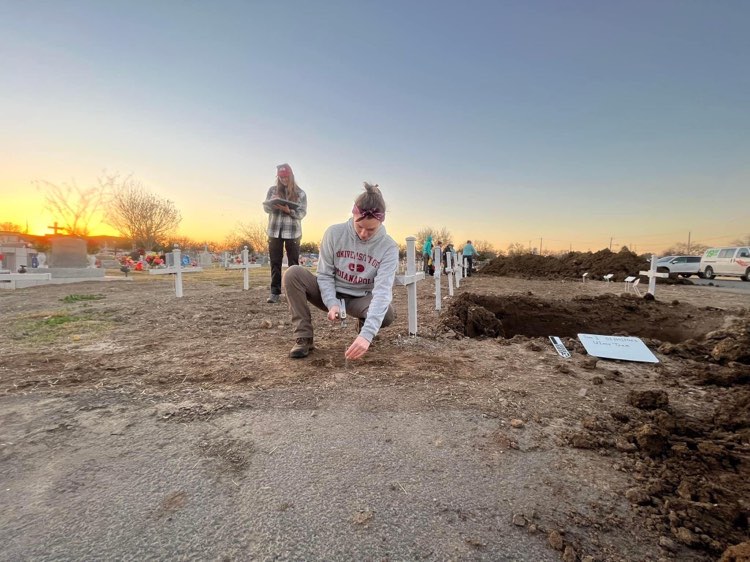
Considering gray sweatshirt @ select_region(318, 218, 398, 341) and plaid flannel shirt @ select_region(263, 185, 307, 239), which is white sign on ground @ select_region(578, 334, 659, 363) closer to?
gray sweatshirt @ select_region(318, 218, 398, 341)

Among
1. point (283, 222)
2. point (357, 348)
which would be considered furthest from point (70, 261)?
point (357, 348)

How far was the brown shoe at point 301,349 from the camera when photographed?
3109 millimetres

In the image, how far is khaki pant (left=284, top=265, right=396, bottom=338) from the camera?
310cm

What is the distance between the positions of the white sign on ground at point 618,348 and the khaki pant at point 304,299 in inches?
80.6

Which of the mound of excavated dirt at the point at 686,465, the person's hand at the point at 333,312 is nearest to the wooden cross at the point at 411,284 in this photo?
the person's hand at the point at 333,312

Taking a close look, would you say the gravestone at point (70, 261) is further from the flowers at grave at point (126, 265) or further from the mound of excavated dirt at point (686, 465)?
the mound of excavated dirt at point (686, 465)

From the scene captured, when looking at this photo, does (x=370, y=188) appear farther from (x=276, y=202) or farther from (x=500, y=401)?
(x=276, y=202)

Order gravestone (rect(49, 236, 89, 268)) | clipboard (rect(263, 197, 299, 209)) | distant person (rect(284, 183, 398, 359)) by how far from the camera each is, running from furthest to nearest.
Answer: gravestone (rect(49, 236, 89, 268)), clipboard (rect(263, 197, 299, 209)), distant person (rect(284, 183, 398, 359))

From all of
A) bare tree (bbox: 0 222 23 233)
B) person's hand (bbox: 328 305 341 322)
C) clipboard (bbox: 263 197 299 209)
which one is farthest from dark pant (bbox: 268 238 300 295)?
bare tree (bbox: 0 222 23 233)

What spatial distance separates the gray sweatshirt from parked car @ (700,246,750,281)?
2503cm

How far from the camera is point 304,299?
3125 millimetres

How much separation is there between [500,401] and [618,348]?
6.50 feet

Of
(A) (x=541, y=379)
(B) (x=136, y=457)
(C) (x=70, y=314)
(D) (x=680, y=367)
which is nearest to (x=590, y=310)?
(D) (x=680, y=367)

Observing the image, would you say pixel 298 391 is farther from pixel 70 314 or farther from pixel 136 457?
pixel 70 314
